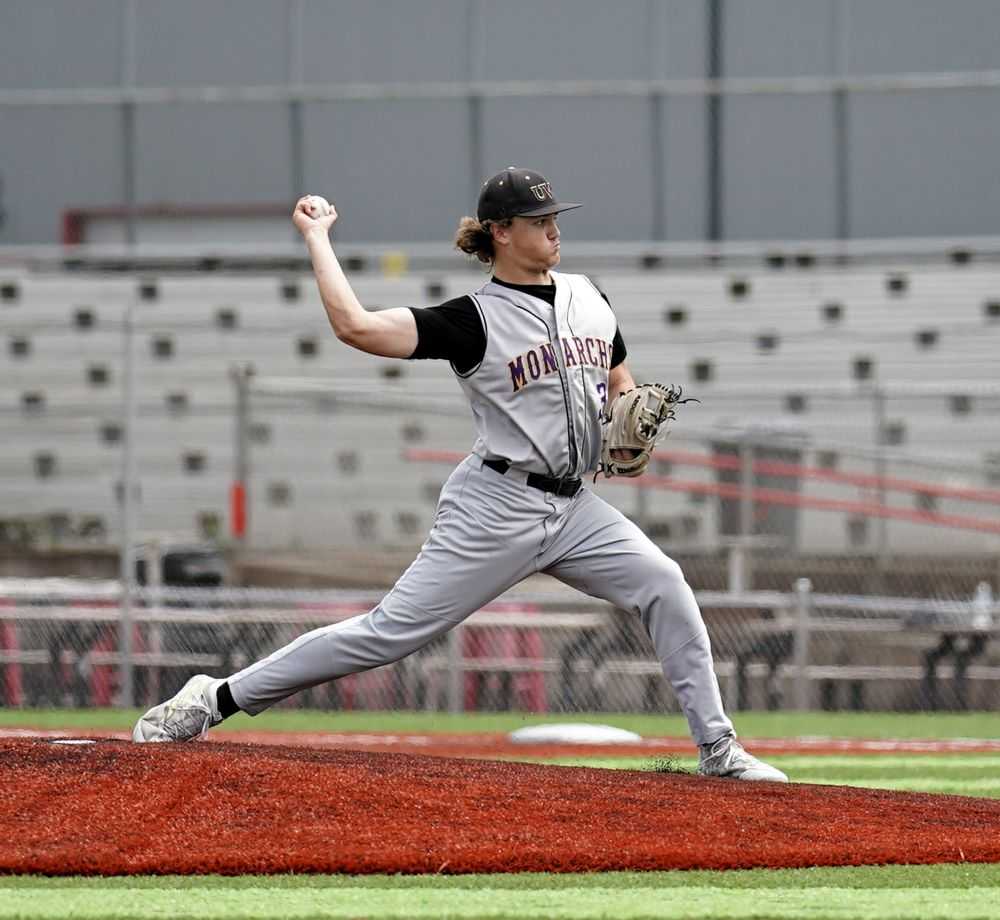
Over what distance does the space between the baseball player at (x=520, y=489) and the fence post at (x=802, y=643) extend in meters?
6.64

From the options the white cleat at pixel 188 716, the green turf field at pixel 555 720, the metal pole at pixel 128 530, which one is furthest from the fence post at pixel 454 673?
the white cleat at pixel 188 716

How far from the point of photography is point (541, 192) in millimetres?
6258

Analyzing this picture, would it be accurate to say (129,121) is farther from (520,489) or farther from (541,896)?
(541,896)

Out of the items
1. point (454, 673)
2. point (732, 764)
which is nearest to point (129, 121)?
point (454, 673)

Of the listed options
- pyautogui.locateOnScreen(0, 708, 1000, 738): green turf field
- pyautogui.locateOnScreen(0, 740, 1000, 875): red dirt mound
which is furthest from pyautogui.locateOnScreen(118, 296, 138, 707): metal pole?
pyautogui.locateOnScreen(0, 740, 1000, 875): red dirt mound

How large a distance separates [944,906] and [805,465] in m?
10.2

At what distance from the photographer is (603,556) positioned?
6.30 m

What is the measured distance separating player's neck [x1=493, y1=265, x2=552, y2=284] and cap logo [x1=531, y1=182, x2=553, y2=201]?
23 cm

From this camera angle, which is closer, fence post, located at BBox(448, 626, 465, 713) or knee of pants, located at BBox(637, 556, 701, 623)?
knee of pants, located at BBox(637, 556, 701, 623)

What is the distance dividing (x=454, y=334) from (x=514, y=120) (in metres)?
14.0

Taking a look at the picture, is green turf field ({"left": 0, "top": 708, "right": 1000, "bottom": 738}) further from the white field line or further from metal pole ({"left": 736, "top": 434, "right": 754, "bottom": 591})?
metal pole ({"left": 736, "top": 434, "right": 754, "bottom": 591})

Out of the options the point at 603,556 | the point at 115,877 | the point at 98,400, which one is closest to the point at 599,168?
the point at 98,400

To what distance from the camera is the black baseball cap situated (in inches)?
245

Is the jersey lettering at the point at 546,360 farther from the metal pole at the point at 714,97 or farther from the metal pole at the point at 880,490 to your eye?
the metal pole at the point at 714,97
